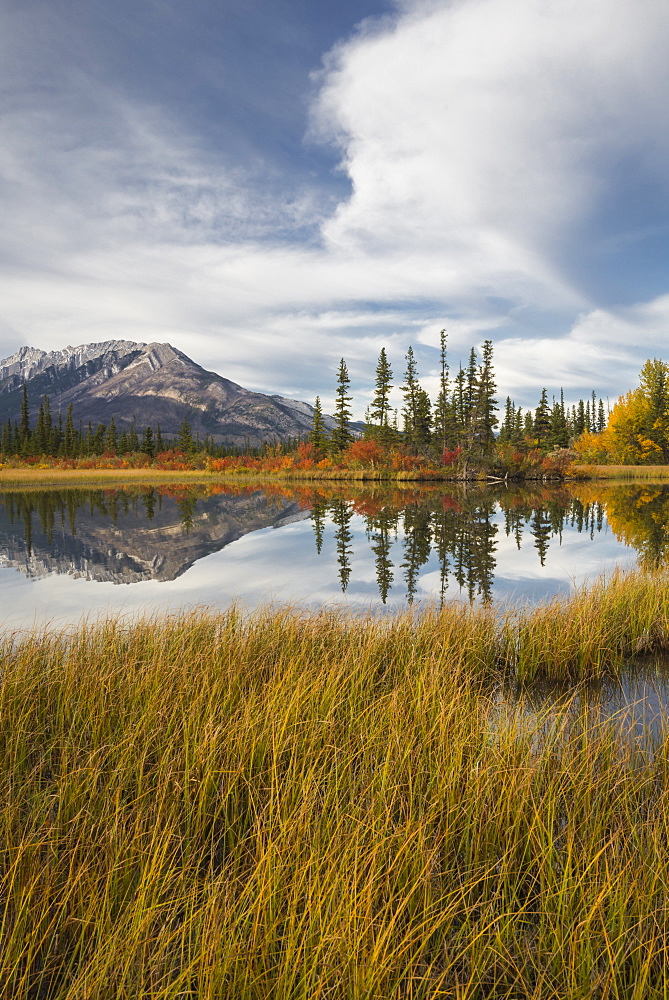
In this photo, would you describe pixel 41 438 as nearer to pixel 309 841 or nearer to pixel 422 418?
pixel 422 418

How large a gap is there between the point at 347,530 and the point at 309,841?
15.7 metres

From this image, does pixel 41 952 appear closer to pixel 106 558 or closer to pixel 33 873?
pixel 33 873

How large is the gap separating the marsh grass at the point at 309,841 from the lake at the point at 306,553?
9.34 feet

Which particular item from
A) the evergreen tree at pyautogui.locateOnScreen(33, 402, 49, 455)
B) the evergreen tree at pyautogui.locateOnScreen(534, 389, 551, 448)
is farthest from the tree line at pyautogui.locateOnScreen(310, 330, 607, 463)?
the evergreen tree at pyautogui.locateOnScreen(33, 402, 49, 455)

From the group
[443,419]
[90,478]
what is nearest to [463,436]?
[443,419]

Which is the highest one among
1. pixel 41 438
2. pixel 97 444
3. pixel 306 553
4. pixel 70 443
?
pixel 41 438

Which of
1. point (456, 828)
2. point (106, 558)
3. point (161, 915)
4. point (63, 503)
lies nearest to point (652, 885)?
point (456, 828)

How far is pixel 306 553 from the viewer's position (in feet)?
46.8

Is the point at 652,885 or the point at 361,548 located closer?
the point at 652,885

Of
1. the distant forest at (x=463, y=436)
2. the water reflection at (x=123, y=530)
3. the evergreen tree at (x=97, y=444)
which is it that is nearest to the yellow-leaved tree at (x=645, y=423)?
the distant forest at (x=463, y=436)

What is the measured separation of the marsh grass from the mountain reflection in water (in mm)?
5748

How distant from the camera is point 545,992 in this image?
74.3 inches

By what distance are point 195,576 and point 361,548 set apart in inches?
199

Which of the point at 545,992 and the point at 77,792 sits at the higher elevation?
the point at 77,792
